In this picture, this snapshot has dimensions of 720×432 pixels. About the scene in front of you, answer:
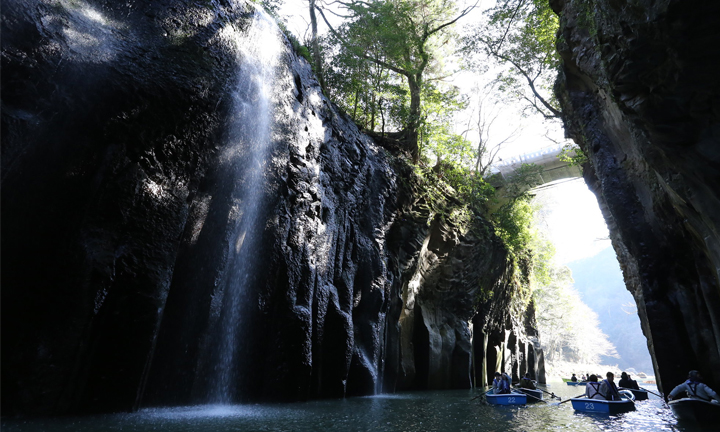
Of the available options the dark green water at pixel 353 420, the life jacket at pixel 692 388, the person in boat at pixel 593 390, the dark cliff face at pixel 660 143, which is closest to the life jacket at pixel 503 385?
the dark green water at pixel 353 420

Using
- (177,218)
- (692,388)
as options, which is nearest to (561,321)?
(692,388)

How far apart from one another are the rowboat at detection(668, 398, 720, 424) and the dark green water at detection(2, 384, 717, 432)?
27 cm

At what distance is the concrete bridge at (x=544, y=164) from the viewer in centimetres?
2872

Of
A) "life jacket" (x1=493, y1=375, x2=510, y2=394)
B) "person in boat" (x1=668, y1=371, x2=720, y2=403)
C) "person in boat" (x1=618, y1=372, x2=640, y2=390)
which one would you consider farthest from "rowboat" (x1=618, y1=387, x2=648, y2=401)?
"person in boat" (x1=668, y1=371, x2=720, y2=403)

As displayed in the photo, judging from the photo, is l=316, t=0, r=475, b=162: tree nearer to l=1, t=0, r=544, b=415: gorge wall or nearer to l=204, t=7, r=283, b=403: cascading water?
l=1, t=0, r=544, b=415: gorge wall

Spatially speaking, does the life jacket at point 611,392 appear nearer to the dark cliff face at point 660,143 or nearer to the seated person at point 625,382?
the dark cliff face at point 660,143

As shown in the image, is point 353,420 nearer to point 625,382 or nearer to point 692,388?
point 692,388

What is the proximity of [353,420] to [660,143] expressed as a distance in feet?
25.6

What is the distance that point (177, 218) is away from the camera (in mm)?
9008

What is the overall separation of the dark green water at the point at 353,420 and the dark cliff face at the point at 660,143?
2.85 metres

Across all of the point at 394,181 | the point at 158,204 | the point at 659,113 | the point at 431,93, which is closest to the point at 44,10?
the point at 158,204

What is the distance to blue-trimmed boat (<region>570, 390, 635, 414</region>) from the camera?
1109 centimetres

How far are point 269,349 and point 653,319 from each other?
11453mm

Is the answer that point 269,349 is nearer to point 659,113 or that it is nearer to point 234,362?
point 234,362
